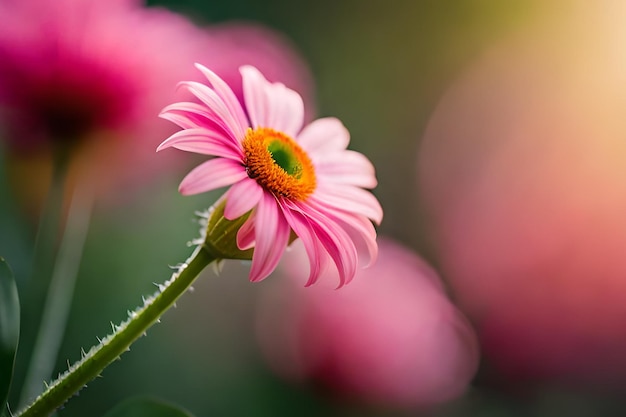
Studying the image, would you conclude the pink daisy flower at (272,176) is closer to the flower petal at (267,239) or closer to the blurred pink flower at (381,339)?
the flower petal at (267,239)

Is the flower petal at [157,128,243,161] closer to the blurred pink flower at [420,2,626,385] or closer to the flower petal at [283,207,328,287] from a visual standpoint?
the flower petal at [283,207,328,287]

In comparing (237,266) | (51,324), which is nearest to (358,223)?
(51,324)

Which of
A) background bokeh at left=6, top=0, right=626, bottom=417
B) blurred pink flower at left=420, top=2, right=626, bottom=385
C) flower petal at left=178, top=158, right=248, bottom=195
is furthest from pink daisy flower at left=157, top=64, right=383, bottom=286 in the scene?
blurred pink flower at left=420, top=2, right=626, bottom=385

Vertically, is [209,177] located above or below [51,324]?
above

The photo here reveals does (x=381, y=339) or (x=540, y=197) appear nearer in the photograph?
(x=381, y=339)

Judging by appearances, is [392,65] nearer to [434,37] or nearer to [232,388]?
[434,37]

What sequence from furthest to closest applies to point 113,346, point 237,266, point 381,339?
1. point 237,266
2. point 381,339
3. point 113,346

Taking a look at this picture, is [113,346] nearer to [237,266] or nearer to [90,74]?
[90,74]
